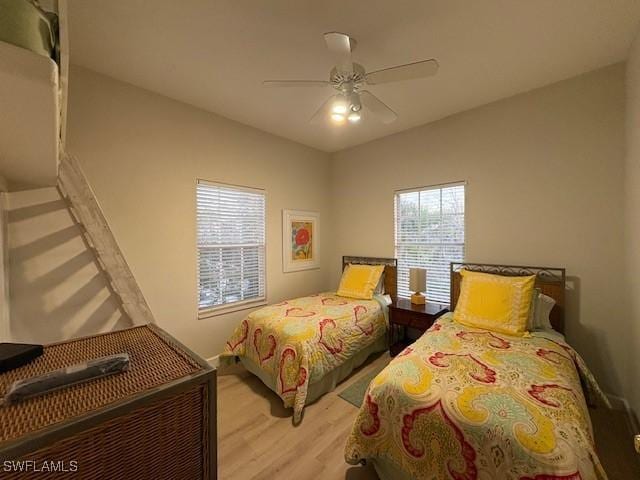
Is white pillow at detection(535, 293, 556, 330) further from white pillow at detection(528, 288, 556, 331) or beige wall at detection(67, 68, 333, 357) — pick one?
beige wall at detection(67, 68, 333, 357)

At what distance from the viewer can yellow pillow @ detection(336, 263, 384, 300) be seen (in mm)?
3238

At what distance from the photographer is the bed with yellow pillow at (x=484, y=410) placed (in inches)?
41.6

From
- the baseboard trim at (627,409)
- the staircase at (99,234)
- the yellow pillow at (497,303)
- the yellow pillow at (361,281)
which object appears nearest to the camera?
the staircase at (99,234)

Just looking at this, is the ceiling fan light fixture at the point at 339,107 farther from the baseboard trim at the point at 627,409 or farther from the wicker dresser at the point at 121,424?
the baseboard trim at the point at 627,409

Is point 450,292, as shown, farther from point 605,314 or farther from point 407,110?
point 407,110

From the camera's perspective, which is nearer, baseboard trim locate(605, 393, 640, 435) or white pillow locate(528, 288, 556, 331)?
baseboard trim locate(605, 393, 640, 435)

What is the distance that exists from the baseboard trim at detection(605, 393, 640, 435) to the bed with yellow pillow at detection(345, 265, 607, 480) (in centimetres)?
44

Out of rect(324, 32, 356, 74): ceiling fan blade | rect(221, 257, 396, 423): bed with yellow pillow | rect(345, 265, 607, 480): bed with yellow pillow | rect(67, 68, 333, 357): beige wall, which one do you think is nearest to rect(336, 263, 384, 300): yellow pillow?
rect(221, 257, 396, 423): bed with yellow pillow

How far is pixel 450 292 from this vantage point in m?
2.88

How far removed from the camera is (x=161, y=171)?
2500 millimetres

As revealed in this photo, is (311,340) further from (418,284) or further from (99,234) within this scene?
(99,234)

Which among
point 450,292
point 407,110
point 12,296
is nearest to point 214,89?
point 407,110

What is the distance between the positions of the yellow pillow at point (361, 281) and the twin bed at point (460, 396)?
0.84 m

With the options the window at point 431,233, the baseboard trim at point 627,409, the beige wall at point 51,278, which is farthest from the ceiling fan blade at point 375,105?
the baseboard trim at point 627,409
